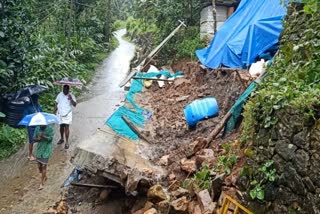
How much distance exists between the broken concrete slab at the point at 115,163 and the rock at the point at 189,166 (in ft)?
1.44

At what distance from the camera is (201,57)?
14312 mm

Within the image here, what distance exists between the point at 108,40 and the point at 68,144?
70.0 feet

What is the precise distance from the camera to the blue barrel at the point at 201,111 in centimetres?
927

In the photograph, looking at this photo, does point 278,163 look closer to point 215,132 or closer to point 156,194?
point 156,194

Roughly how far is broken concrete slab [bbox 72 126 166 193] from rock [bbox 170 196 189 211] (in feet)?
3.27

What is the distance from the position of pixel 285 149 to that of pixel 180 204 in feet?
7.00

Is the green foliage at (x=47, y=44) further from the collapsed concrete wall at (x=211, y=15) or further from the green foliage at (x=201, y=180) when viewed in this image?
the collapsed concrete wall at (x=211, y=15)

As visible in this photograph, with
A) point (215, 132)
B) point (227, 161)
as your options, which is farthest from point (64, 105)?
point (227, 161)

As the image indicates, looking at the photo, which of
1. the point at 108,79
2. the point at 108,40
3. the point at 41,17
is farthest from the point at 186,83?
the point at 108,40

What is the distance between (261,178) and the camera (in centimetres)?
486

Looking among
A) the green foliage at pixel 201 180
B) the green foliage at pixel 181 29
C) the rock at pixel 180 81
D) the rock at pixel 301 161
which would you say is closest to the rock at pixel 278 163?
the rock at pixel 301 161

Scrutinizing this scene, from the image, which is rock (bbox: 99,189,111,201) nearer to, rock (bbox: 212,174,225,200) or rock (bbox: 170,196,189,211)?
rock (bbox: 170,196,189,211)

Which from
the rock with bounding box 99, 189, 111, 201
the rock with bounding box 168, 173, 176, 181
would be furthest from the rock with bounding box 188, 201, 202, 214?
the rock with bounding box 99, 189, 111, 201

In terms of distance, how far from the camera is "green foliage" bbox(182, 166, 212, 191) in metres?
6.21
